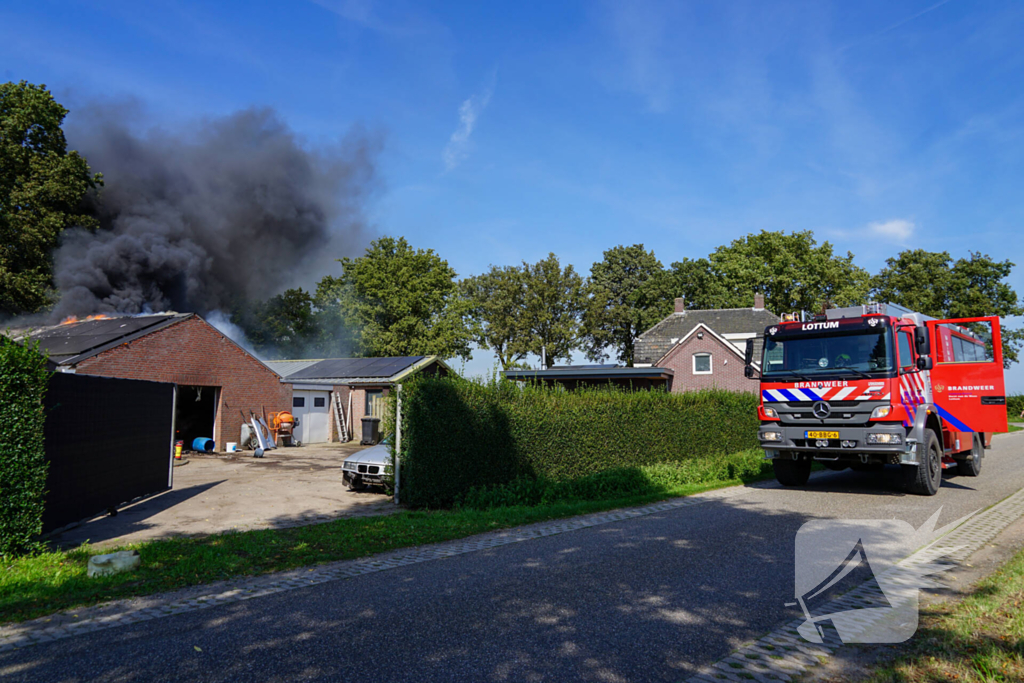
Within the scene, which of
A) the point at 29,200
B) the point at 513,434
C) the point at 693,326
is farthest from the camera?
the point at 693,326

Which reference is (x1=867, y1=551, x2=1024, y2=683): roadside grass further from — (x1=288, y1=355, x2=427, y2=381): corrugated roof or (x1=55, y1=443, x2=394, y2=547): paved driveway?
(x1=288, y1=355, x2=427, y2=381): corrugated roof

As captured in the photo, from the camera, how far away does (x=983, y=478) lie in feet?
48.8

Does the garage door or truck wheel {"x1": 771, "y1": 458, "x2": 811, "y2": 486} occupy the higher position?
the garage door

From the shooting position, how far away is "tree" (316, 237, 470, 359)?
50.2 meters

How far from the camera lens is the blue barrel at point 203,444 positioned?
24.7m

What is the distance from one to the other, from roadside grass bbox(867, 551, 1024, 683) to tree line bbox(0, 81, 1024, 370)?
132 feet

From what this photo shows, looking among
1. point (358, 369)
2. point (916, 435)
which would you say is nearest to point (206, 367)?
point (358, 369)

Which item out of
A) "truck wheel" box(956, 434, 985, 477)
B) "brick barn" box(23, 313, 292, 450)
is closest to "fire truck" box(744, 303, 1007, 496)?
"truck wheel" box(956, 434, 985, 477)

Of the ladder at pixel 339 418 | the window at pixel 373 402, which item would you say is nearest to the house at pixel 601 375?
the window at pixel 373 402

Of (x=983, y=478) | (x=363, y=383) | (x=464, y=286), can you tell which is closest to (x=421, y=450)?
(x=983, y=478)

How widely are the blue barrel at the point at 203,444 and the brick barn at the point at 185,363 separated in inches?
12.2

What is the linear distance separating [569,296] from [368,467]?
4568cm

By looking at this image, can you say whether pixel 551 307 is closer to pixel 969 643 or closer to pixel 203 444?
pixel 203 444

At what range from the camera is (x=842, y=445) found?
1188 cm
